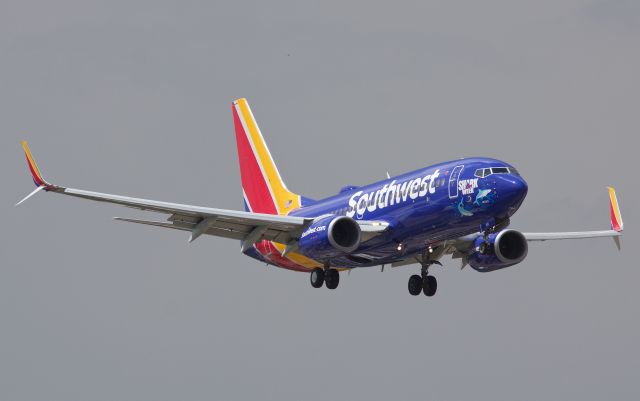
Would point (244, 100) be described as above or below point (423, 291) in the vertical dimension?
above

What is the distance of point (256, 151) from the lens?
8281 cm

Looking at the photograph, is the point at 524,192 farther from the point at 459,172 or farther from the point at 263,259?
the point at 263,259

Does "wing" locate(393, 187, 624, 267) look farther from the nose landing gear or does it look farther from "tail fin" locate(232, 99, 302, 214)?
"tail fin" locate(232, 99, 302, 214)

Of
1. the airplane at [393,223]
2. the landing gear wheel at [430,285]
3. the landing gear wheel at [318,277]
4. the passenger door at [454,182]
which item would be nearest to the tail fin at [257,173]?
the airplane at [393,223]

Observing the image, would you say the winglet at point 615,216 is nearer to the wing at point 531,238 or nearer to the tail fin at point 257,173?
the wing at point 531,238

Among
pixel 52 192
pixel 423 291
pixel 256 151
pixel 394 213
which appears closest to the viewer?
pixel 52 192

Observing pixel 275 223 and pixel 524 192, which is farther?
pixel 275 223

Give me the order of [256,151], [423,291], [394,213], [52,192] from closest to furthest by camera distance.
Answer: [52,192] < [394,213] < [423,291] < [256,151]

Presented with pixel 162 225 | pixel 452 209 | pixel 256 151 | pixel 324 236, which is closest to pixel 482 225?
pixel 452 209

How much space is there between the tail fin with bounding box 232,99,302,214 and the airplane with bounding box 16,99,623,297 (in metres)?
1.82

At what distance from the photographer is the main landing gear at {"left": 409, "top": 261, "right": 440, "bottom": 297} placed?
232 ft

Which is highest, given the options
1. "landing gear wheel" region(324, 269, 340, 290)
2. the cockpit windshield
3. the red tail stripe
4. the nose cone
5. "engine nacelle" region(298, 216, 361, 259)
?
the red tail stripe

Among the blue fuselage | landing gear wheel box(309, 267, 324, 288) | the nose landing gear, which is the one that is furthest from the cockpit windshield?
landing gear wheel box(309, 267, 324, 288)

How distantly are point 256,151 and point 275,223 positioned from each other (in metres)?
15.0
